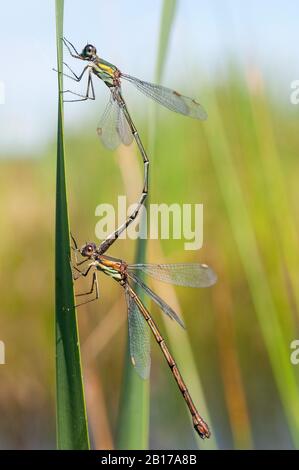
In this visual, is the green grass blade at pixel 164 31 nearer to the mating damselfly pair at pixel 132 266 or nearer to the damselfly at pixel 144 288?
the mating damselfly pair at pixel 132 266

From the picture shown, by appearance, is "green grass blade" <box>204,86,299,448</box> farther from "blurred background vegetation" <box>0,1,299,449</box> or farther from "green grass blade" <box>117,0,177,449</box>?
"blurred background vegetation" <box>0,1,299,449</box>

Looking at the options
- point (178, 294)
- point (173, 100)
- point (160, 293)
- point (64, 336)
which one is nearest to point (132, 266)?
point (64, 336)

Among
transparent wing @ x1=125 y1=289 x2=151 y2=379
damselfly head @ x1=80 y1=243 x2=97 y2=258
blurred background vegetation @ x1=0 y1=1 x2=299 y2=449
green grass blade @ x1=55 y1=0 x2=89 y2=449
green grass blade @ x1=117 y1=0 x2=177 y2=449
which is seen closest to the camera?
green grass blade @ x1=55 y1=0 x2=89 y2=449

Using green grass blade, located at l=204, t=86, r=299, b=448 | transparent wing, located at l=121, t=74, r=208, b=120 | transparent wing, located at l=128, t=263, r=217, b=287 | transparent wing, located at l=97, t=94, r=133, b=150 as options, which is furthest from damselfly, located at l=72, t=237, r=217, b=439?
transparent wing, located at l=121, t=74, r=208, b=120

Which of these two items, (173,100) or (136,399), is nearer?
(136,399)

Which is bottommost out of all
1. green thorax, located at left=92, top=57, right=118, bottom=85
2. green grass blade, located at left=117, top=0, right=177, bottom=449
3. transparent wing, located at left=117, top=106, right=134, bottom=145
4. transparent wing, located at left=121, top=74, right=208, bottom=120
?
green grass blade, located at left=117, top=0, right=177, bottom=449

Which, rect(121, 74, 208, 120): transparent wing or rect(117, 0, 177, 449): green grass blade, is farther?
rect(121, 74, 208, 120): transparent wing

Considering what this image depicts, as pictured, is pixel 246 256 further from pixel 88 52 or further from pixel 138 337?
pixel 88 52

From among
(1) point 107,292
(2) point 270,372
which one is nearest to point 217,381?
(2) point 270,372
